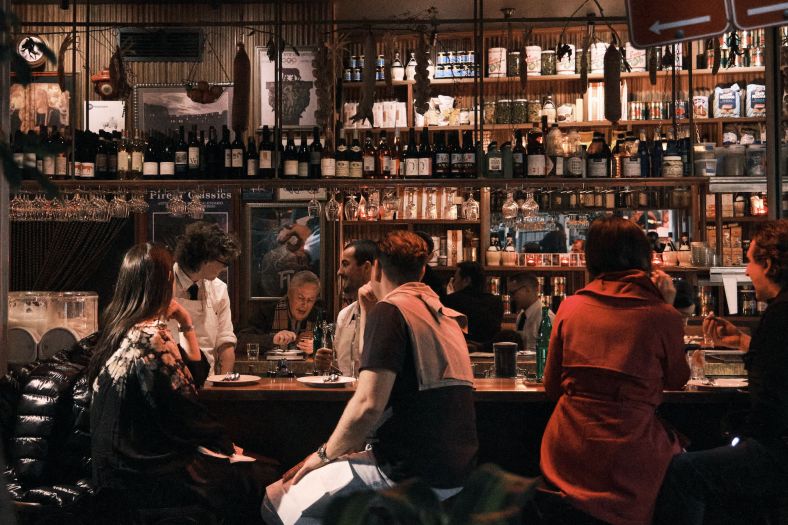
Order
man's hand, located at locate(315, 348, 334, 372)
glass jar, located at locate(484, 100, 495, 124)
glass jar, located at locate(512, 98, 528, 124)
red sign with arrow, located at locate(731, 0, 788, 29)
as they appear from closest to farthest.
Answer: red sign with arrow, located at locate(731, 0, 788, 29), man's hand, located at locate(315, 348, 334, 372), glass jar, located at locate(512, 98, 528, 124), glass jar, located at locate(484, 100, 495, 124)

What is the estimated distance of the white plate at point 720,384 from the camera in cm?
392

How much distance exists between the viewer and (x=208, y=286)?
5281mm

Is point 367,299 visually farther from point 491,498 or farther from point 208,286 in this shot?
point 491,498

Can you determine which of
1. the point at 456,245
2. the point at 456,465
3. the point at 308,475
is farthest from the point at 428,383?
the point at 456,245

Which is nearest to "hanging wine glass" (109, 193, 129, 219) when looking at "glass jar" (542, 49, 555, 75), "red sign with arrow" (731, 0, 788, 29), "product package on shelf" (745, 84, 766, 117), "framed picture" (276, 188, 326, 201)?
"framed picture" (276, 188, 326, 201)

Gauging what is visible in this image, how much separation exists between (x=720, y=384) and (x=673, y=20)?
1577mm

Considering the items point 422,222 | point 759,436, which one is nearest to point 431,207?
point 422,222

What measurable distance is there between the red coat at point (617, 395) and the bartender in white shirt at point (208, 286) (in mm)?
2286

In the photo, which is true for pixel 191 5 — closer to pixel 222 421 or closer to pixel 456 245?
pixel 456 245

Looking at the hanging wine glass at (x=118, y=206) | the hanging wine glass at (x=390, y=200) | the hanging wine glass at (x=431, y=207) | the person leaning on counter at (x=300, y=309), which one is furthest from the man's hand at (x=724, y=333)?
the hanging wine glass at (x=431, y=207)

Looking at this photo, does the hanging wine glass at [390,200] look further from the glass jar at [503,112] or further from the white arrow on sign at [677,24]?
the glass jar at [503,112]

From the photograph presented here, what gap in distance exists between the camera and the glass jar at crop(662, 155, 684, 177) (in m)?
5.17

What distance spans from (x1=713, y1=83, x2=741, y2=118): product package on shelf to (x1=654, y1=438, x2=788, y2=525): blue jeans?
509 cm

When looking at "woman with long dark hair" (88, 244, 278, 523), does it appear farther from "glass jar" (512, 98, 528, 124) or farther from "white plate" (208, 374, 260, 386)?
"glass jar" (512, 98, 528, 124)
